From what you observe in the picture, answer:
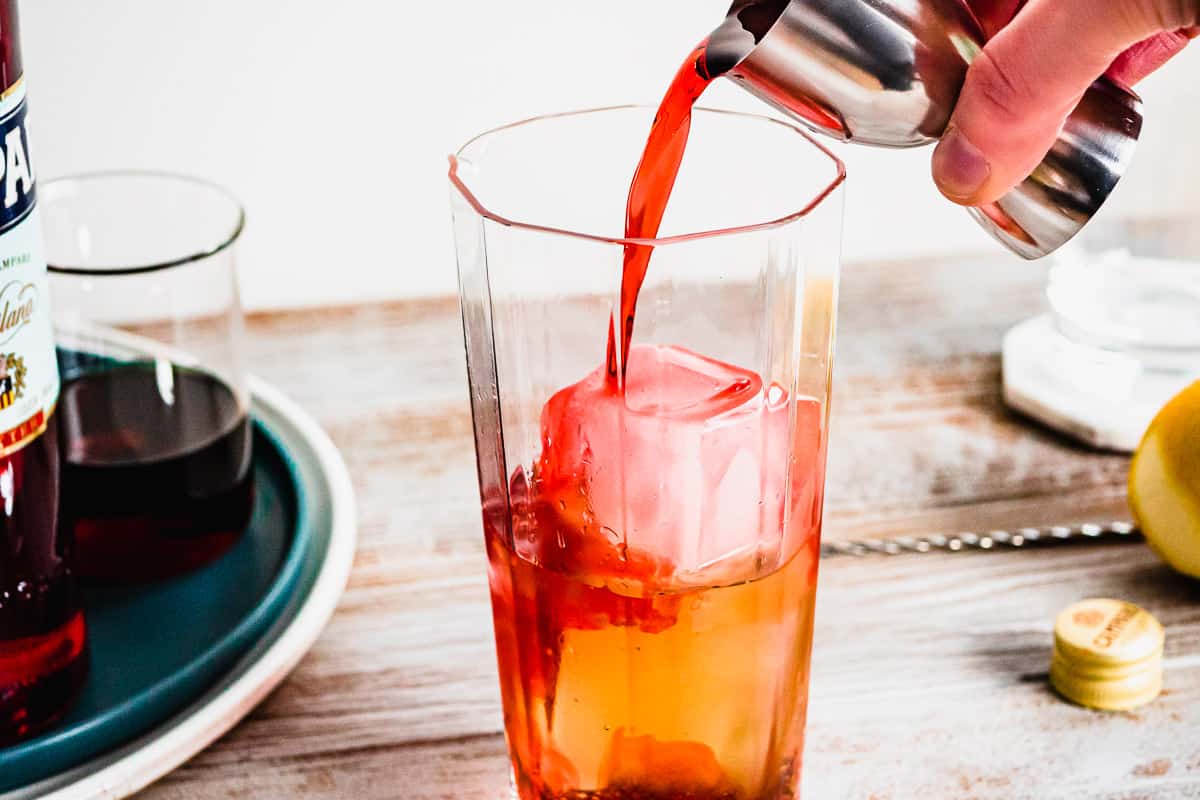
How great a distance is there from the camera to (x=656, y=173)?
57 centimetres

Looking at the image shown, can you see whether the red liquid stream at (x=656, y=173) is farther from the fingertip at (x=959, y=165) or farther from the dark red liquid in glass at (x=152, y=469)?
the dark red liquid in glass at (x=152, y=469)

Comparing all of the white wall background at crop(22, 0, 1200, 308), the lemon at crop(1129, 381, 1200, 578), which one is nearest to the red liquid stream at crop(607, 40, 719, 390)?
the lemon at crop(1129, 381, 1200, 578)

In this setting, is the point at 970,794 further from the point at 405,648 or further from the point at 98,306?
the point at 98,306

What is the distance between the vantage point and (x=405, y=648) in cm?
Result: 76

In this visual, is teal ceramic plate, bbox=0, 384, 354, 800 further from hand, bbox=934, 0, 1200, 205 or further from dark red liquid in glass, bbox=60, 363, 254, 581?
hand, bbox=934, 0, 1200, 205

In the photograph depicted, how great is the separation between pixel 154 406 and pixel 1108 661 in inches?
20.7

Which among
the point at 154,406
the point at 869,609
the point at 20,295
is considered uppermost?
→ the point at 20,295

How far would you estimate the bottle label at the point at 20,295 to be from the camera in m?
0.59

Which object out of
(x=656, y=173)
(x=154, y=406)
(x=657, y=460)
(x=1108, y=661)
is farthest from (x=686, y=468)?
(x=154, y=406)

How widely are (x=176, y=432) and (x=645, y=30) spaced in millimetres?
593

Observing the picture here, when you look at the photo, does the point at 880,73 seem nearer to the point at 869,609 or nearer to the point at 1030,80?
the point at 1030,80

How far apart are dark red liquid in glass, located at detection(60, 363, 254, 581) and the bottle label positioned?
154 millimetres

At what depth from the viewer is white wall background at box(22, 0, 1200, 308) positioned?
116cm

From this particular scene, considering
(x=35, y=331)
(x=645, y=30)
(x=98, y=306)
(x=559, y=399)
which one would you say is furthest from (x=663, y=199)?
(x=645, y=30)
